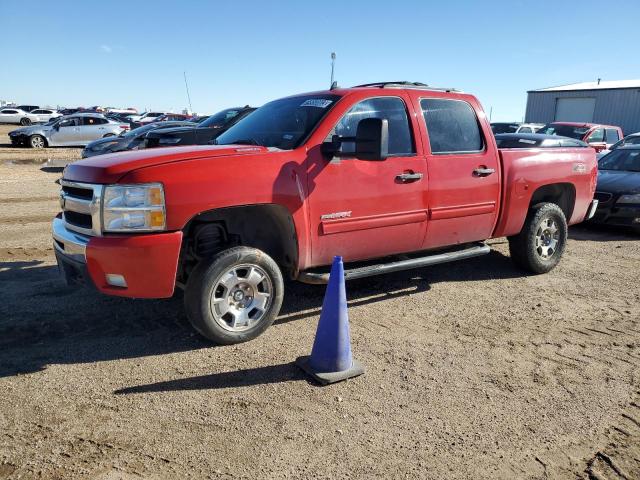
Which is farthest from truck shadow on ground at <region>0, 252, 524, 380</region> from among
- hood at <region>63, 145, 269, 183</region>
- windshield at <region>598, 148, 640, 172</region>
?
windshield at <region>598, 148, 640, 172</region>

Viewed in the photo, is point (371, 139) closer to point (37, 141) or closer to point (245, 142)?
point (245, 142)

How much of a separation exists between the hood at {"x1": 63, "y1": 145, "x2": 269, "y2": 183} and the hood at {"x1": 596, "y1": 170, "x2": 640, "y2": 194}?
7006mm

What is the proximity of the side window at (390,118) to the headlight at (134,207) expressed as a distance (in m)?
→ 1.67

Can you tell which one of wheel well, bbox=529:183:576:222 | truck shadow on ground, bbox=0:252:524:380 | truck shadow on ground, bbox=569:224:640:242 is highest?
wheel well, bbox=529:183:576:222

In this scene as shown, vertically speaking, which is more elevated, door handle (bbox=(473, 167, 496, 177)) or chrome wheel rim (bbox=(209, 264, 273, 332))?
door handle (bbox=(473, 167, 496, 177))

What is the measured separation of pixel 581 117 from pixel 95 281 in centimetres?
3703

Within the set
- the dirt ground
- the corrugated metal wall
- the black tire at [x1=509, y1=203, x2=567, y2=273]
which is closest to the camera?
the dirt ground

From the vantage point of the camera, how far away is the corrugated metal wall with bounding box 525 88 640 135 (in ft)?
100

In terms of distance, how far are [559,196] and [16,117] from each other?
43193mm

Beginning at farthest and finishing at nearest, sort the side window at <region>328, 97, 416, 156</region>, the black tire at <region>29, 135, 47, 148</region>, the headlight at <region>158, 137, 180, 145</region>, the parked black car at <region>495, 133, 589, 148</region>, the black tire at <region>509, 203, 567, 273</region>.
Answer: the black tire at <region>29, 135, 47, 148</region> < the headlight at <region>158, 137, 180, 145</region> < the parked black car at <region>495, 133, 589, 148</region> < the black tire at <region>509, 203, 567, 273</region> < the side window at <region>328, 97, 416, 156</region>

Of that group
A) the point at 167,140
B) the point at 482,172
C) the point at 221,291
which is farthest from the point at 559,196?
the point at 167,140

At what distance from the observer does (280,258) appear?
14.0 feet

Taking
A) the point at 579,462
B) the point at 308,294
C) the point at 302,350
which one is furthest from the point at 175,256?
the point at 579,462

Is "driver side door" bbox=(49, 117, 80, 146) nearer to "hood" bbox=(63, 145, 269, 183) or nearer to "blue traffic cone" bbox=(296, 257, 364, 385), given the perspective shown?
"hood" bbox=(63, 145, 269, 183)
